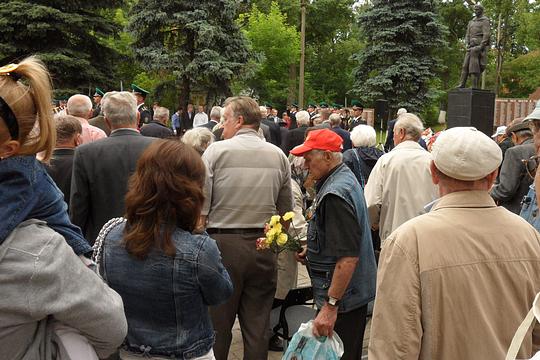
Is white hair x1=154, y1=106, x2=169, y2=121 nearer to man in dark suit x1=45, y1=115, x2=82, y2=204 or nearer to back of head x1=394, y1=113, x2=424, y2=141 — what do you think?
man in dark suit x1=45, y1=115, x2=82, y2=204

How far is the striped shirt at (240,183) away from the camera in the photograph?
13.2 feet

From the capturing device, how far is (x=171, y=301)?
2.33 m

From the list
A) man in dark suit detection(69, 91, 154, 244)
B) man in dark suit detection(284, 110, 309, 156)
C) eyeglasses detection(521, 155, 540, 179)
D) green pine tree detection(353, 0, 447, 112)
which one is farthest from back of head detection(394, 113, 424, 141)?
green pine tree detection(353, 0, 447, 112)

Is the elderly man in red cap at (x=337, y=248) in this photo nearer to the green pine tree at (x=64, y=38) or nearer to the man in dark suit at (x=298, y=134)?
the man in dark suit at (x=298, y=134)

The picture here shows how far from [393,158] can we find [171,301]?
298 cm

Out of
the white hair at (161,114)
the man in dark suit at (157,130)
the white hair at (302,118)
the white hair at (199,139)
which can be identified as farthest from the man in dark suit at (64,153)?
the white hair at (302,118)

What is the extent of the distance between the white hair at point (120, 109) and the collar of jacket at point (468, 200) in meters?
2.64

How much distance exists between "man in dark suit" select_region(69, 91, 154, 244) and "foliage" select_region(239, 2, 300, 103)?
85.9 ft

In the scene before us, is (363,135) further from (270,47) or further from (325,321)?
(270,47)

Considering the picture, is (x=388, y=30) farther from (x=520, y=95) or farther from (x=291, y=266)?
(x=291, y=266)

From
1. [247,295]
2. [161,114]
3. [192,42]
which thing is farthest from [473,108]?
[247,295]

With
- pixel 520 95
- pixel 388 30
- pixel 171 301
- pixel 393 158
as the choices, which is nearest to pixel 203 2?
pixel 388 30

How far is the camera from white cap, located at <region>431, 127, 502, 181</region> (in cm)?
218

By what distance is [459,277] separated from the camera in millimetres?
2117
